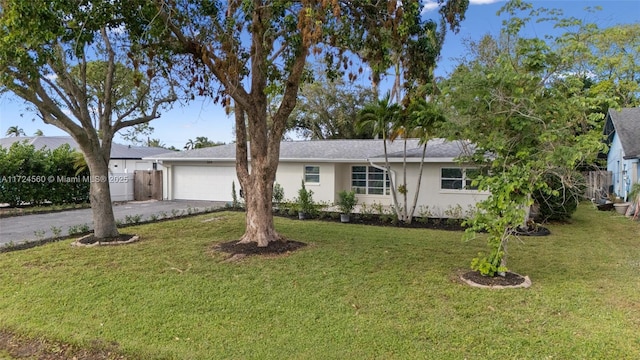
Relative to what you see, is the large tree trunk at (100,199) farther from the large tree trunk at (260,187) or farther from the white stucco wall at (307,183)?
the white stucco wall at (307,183)

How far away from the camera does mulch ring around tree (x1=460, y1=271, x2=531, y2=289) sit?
5977 mm

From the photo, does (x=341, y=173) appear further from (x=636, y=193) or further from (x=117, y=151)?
(x=117, y=151)

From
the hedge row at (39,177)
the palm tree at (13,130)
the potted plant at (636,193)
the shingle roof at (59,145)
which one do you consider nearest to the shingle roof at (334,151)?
the hedge row at (39,177)

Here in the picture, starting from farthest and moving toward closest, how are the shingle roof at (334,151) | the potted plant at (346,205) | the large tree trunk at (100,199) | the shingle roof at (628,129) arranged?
the shingle roof at (628,129) < the shingle roof at (334,151) < the potted plant at (346,205) < the large tree trunk at (100,199)

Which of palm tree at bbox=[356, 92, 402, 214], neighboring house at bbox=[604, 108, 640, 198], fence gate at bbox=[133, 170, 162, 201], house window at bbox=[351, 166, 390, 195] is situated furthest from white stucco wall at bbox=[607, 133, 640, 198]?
fence gate at bbox=[133, 170, 162, 201]

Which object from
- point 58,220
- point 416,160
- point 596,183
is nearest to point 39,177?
point 58,220

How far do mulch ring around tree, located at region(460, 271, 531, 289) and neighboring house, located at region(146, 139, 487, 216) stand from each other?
499 cm

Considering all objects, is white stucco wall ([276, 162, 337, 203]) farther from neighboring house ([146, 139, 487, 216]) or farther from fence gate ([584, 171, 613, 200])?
fence gate ([584, 171, 613, 200])

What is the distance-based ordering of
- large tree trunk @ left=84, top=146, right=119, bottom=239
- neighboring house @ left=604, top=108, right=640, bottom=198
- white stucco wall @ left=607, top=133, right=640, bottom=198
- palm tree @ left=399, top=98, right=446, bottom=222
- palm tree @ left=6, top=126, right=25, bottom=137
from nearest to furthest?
large tree trunk @ left=84, top=146, right=119, bottom=239 → palm tree @ left=399, top=98, right=446, bottom=222 → neighboring house @ left=604, top=108, right=640, bottom=198 → white stucco wall @ left=607, top=133, right=640, bottom=198 → palm tree @ left=6, top=126, right=25, bottom=137

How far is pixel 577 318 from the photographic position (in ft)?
15.6

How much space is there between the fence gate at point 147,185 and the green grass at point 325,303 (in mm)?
12150

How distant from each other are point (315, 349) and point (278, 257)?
3.88 metres

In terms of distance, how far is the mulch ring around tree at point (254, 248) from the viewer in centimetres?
797

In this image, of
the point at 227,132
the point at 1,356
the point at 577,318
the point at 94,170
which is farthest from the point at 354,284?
the point at 227,132
